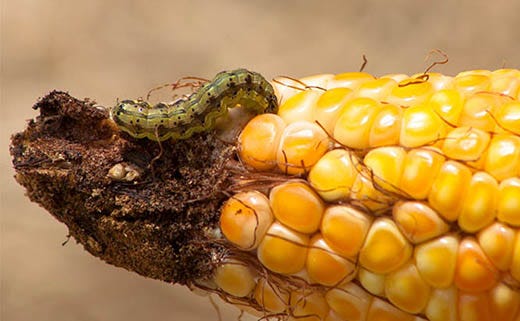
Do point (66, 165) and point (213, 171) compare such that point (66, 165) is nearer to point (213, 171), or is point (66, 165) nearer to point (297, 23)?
point (213, 171)

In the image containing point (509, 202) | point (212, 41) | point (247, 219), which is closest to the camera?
point (509, 202)

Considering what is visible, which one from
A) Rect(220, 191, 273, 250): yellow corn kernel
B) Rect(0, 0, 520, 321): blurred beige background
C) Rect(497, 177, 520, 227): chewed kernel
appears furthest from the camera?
Rect(0, 0, 520, 321): blurred beige background

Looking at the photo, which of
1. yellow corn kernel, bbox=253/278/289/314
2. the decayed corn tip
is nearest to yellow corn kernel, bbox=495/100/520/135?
the decayed corn tip

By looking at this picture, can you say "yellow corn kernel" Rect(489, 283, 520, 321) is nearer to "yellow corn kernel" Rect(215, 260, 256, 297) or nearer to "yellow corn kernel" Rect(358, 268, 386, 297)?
"yellow corn kernel" Rect(358, 268, 386, 297)

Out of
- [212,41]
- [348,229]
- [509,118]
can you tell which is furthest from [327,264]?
[212,41]

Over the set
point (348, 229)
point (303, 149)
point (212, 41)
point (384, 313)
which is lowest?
point (384, 313)

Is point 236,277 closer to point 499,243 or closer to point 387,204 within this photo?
point 387,204

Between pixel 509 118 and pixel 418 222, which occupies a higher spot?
pixel 509 118
